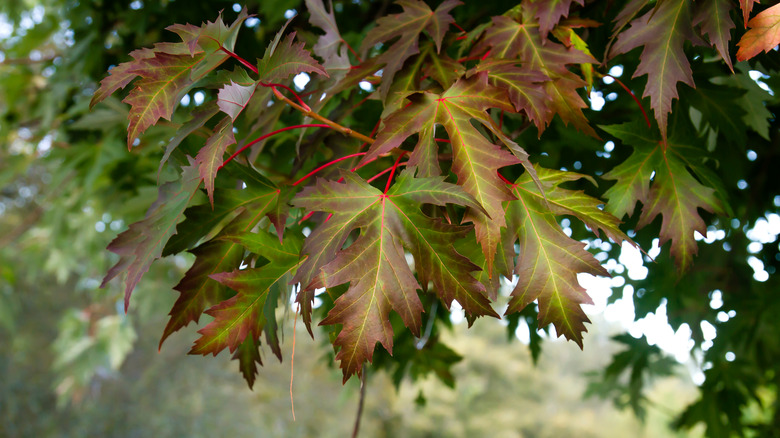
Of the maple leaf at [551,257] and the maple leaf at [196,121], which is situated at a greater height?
the maple leaf at [196,121]

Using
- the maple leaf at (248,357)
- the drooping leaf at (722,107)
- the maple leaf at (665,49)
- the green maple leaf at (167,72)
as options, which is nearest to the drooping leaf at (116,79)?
the green maple leaf at (167,72)

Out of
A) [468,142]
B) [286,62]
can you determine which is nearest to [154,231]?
[286,62]

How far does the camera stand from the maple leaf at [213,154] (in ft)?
2.48

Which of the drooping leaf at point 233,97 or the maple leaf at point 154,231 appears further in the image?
the maple leaf at point 154,231

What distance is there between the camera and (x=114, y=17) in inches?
86.1

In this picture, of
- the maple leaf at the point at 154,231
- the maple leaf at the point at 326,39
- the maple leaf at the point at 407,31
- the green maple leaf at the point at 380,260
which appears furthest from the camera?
the maple leaf at the point at 326,39

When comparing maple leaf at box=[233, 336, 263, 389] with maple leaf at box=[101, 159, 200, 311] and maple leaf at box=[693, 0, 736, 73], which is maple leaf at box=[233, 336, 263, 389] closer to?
maple leaf at box=[101, 159, 200, 311]

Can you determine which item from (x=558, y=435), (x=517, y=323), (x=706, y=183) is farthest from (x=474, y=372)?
(x=706, y=183)

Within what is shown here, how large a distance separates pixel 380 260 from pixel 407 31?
17.6 inches

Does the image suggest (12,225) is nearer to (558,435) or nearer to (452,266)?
(452,266)

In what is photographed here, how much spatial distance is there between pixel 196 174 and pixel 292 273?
0.67 feet

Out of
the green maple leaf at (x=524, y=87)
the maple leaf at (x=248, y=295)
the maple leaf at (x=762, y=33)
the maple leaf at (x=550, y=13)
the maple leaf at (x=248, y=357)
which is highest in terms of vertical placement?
the maple leaf at (x=762, y=33)

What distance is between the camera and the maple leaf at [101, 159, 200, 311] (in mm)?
826

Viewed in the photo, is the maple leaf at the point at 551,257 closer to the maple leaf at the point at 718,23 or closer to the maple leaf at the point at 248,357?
the maple leaf at the point at 718,23
